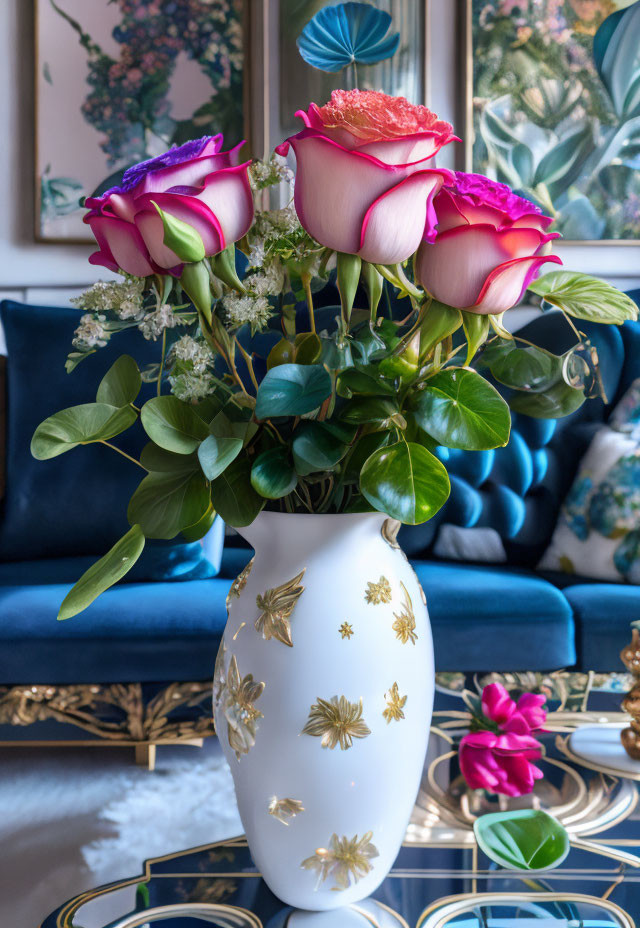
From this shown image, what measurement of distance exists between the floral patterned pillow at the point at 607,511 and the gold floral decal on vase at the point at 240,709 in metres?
1.30

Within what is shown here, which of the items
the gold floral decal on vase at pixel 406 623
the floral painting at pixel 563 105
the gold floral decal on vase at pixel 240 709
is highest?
the floral painting at pixel 563 105

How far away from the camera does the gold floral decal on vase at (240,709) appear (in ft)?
1.83

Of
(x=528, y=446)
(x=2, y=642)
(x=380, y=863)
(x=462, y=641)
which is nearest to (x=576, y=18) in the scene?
(x=528, y=446)

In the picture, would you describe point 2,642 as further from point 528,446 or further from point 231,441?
point 528,446

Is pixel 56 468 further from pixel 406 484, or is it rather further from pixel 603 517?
pixel 406 484

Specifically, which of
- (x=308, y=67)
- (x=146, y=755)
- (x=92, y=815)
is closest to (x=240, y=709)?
(x=92, y=815)

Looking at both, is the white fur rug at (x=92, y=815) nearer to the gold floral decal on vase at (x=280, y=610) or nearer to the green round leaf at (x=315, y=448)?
the gold floral decal on vase at (x=280, y=610)

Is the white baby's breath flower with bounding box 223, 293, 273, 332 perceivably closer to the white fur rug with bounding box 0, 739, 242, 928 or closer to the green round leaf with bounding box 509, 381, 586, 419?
the green round leaf with bounding box 509, 381, 586, 419

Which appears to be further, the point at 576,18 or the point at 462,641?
the point at 576,18

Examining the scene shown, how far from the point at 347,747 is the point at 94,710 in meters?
1.04

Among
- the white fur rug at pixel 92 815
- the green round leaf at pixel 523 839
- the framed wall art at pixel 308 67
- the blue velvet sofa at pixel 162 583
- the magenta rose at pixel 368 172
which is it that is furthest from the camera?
A: the framed wall art at pixel 308 67

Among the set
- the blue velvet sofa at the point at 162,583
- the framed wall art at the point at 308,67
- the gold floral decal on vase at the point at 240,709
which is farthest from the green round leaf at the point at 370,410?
the framed wall art at the point at 308,67

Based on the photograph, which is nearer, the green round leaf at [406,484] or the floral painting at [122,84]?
the green round leaf at [406,484]

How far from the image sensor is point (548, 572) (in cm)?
179
